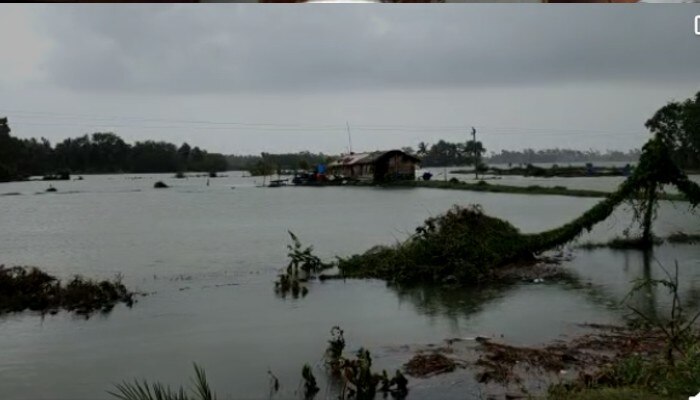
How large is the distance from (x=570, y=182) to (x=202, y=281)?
11.3m

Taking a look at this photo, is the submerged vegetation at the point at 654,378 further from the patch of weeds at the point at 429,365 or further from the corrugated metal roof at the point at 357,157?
the corrugated metal roof at the point at 357,157

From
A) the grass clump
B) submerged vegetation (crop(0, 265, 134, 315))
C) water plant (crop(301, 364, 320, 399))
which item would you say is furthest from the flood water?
the grass clump

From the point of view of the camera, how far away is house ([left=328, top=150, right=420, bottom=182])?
3748 millimetres

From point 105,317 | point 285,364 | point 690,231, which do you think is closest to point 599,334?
point 285,364

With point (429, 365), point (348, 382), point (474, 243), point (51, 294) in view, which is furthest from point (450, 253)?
point (51, 294)

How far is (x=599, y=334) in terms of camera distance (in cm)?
397

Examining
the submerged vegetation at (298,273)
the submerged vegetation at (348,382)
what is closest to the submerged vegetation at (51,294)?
the submerged vegetation at (298,273)

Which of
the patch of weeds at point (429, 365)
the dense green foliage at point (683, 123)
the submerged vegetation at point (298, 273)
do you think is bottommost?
the patch of weeds at point (429, 365)

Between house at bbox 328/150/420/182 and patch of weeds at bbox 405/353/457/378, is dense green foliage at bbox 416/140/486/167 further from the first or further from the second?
patch of weeds at bbox 405/353/457/378

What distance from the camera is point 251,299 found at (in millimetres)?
5152

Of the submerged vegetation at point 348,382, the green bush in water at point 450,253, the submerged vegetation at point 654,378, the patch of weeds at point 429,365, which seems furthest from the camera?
the green bush in water at point 450,253

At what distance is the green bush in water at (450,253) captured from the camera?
601 cm

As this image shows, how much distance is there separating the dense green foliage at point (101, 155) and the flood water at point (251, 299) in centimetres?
80

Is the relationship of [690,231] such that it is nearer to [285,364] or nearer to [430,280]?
[430,280]
